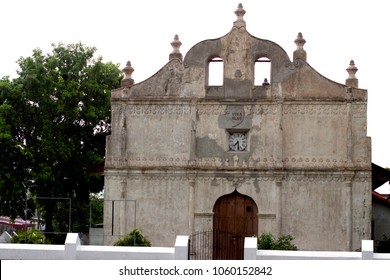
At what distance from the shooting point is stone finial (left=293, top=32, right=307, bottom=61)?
3309 cm

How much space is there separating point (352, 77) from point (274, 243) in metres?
7.02

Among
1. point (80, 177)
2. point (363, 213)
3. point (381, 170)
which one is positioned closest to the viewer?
point (363, 213)

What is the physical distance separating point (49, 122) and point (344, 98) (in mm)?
13299

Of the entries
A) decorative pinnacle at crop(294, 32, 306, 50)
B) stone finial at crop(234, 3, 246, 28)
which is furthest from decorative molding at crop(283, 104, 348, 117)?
stone finial at crop(234, 3, 246, 28)

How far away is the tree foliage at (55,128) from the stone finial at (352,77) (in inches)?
449

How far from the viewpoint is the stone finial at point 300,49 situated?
33094 millimetres

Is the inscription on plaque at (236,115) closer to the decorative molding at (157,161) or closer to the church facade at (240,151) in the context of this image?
the church facade at (240,151)

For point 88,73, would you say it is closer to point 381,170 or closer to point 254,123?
point 254,123

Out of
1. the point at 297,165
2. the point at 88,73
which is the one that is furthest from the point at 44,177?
the point at 297,165

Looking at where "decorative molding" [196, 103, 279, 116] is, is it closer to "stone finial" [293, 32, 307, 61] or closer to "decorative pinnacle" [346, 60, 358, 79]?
"stone finial" [293, 32, 307, 61]

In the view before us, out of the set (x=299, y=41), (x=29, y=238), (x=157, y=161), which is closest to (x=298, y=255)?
(x=157, y=161)

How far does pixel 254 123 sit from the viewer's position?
33.0 m

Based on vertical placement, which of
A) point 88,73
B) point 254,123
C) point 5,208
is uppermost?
point 88,73

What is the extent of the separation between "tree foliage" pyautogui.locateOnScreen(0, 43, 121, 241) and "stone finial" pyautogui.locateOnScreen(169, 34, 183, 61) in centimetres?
707
